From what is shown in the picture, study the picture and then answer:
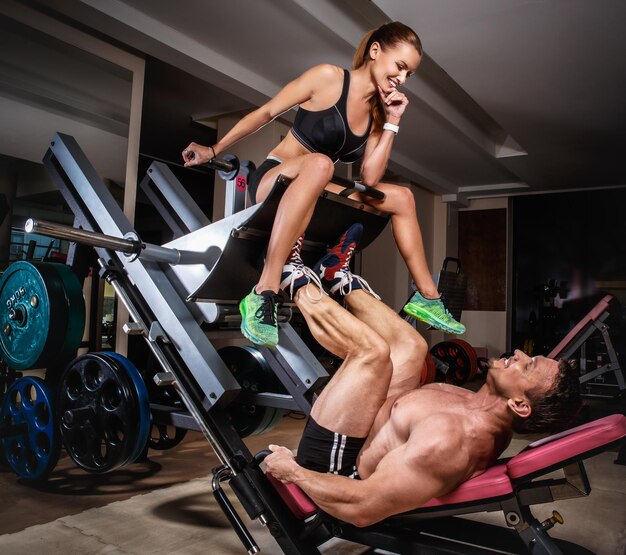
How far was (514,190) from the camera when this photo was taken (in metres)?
8.20

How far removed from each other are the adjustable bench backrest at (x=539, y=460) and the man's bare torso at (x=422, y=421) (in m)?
0.05

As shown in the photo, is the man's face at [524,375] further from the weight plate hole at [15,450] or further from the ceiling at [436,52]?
the ceiling at [436,52]

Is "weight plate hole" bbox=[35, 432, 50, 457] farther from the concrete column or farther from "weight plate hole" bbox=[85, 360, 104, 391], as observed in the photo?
the concrete column

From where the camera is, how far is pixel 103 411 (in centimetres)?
231

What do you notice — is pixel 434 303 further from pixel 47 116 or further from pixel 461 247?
pixel 461 247

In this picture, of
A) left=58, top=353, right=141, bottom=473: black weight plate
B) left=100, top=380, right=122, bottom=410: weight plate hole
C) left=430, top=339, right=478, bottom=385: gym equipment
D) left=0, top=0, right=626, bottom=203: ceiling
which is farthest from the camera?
left=430, top=339, right=478, bottom=385: gym equipment

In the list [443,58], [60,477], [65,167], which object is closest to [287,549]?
[60,477]

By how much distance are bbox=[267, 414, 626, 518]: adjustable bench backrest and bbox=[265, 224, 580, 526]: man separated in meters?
0.05

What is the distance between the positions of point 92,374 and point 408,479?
1.56 m

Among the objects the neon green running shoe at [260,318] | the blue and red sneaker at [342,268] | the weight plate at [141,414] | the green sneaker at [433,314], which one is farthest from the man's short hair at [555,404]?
the weight plate at [141,414]

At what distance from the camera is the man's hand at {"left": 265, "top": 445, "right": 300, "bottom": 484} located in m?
1.67

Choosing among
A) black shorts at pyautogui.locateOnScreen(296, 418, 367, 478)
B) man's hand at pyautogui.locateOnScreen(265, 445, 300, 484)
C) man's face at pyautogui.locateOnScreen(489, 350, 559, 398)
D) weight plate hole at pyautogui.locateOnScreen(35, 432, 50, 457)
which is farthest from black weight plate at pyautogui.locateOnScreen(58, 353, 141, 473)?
man's face at pyautogui.locateOnScreen(489, 350, 559, 398)

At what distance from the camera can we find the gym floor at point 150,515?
1961 millimetres

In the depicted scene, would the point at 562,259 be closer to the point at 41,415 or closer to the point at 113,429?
the point at 113,429
